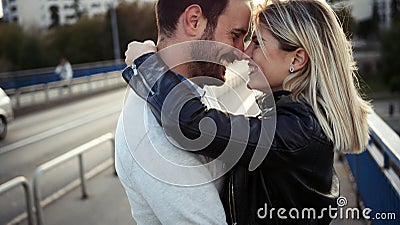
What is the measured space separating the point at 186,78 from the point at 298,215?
512 millimetres

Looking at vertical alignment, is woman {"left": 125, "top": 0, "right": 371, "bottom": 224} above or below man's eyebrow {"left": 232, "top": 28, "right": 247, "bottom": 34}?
below

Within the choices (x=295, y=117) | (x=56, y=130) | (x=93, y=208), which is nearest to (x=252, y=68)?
(x=295, y=117)

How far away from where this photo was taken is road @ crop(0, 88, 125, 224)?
7.46 metres

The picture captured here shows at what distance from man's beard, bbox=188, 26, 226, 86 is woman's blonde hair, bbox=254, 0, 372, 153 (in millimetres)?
184

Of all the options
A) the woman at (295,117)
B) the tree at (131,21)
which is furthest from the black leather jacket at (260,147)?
the tree at (131,21)

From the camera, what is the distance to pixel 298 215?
1.55 metres

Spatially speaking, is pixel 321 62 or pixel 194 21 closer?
pixel 194 21

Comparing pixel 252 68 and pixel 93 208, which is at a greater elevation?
pixel 252 68

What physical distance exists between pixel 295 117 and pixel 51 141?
38.5 ft

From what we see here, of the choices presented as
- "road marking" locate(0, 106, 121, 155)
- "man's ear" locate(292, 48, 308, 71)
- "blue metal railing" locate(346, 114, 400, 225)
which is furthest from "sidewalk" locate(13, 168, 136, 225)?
"road marking" locate(0, 106, 121, 155)

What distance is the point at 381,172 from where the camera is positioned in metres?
3.29

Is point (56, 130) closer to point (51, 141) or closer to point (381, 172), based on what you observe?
point (51, 141)

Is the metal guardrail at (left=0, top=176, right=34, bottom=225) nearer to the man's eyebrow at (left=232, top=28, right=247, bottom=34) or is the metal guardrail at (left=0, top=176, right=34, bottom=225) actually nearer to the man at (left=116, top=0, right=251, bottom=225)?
the man at (left=116, top=0, right=251, bottom=225)

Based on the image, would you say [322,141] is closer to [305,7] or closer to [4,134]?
[305,7]
